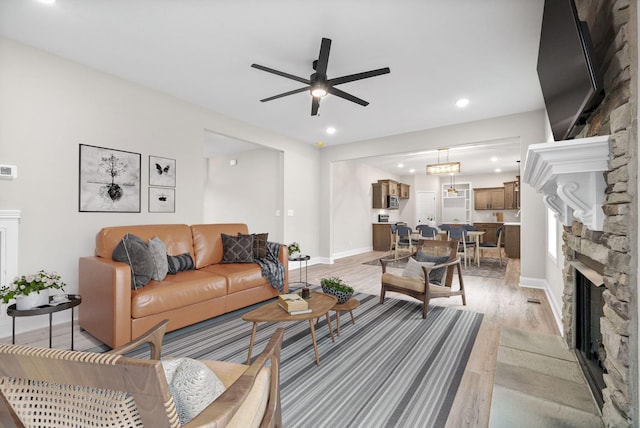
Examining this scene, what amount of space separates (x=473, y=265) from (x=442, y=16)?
536 cm

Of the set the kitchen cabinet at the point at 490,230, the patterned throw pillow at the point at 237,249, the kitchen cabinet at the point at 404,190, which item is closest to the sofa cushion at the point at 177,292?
the patterned throw pillow at the point at 237,249

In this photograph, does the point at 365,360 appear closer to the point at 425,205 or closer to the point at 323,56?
the point at 323,56

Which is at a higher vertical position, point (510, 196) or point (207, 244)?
point (510, 196)

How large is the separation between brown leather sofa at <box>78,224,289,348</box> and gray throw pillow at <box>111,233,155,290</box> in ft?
0.24

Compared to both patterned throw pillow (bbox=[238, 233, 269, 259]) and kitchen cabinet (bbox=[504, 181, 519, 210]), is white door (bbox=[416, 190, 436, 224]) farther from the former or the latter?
patterned throw pillow (bbox=[238, 233, 269, 259])

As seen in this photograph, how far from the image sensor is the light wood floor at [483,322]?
170cm

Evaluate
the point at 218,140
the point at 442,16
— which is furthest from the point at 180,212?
the point at 442,16

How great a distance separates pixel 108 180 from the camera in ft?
10.8

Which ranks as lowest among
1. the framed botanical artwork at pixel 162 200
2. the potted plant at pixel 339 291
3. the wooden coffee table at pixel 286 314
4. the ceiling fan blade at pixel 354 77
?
the wooden coffee table at pixel 286 314

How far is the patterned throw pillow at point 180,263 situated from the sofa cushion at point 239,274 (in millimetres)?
178

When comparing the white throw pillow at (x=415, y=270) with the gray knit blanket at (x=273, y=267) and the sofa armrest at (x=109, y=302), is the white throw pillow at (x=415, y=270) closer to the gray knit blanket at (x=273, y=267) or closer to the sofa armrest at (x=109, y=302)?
the gray knit blanket at (x=273, y=267)

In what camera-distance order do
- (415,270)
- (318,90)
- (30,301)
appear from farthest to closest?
1. (415,270)
2. (318,90)
3. (30,301)

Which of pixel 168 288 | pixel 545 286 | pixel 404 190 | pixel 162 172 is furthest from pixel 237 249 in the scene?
pixel 404 190

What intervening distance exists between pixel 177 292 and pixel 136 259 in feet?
1.52
